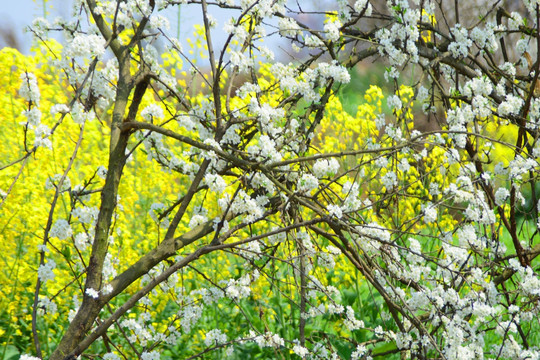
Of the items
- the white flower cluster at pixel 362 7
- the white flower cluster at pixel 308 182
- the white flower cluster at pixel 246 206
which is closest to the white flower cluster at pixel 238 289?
the white flower cluster at pixel 246 206

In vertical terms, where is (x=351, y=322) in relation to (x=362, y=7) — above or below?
below

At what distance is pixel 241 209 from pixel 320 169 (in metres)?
0.32

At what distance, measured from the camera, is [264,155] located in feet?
6.93

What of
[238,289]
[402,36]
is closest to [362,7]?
[402,36]

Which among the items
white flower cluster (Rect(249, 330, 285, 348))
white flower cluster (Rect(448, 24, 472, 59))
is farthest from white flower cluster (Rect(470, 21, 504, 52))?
white flower cluster (Rect(249, 330, 285, 348))

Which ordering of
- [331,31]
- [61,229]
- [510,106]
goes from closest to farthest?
[61,229] → [331,31] → [510,106]

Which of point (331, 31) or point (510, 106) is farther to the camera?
point (510, 106)

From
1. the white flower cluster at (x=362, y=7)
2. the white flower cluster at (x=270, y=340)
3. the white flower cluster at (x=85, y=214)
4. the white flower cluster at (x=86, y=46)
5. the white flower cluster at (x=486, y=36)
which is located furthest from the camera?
the white flower cluster at (x=486, y=36)

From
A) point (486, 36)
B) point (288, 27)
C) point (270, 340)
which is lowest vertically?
point (270, 340)

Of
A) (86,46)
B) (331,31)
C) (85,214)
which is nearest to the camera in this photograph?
(86,46)

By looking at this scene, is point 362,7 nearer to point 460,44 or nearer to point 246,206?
point 460,44

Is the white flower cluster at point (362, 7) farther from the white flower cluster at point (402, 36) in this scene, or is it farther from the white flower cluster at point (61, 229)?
the white flower cluster at point (61, 229)

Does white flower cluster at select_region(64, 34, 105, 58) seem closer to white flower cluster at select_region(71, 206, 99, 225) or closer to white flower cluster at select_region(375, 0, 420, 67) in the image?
white flower cluster at select_region(71, 206, 99, 225)

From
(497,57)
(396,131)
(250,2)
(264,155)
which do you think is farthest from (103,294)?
(497,57)
